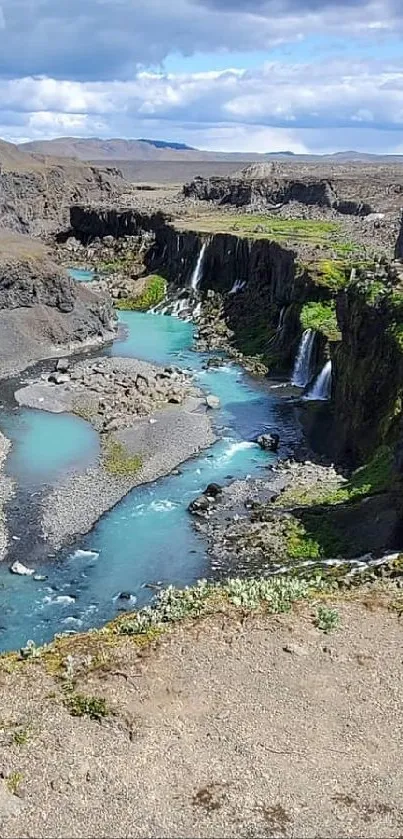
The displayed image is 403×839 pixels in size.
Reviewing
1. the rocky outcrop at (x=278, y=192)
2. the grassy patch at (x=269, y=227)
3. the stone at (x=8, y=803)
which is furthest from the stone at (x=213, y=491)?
the rocky outcrop at (x=278, y=192)

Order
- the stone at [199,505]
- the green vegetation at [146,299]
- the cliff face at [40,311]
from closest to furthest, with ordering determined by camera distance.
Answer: the stone at [199,505] → the cliff face at [40,311] → the green vegetation at [146,299]

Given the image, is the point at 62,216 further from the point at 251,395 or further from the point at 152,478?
the point at 152,478

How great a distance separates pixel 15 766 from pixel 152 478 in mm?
25596

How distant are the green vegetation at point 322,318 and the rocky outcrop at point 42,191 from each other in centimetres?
7248

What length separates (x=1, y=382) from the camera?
2388 inches

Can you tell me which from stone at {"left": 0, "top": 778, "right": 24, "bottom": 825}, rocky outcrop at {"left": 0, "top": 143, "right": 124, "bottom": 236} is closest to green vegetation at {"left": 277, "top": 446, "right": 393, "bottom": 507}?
stone at {"left": 0, "top": 778, "right": 24, "bottom": 825}

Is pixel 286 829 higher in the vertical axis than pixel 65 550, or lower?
higher

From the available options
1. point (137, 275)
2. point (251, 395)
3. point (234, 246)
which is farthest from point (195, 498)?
point (137, 275)

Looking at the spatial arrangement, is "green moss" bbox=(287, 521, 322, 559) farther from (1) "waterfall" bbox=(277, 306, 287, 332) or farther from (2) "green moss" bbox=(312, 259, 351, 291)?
(1) "waterfall" bbox=(277, 306, 287, 332)

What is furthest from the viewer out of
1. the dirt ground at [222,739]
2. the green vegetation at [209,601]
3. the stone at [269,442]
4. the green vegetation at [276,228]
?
the green vegetation at [276,228]

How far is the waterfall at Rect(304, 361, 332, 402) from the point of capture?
55.6 metres

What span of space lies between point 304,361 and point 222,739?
148 feet

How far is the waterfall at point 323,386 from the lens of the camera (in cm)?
5559

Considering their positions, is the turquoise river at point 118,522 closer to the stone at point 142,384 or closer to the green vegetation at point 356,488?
the green vegetation at point 356,488
